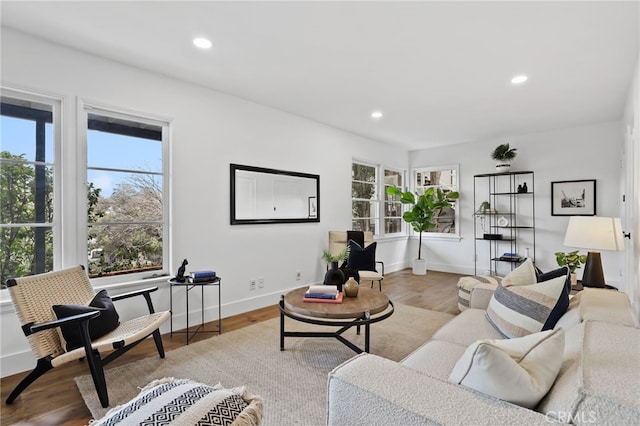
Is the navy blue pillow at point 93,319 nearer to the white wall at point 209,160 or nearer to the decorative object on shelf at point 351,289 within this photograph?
the white wall at point 209,160

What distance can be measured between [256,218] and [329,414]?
10.2 ft

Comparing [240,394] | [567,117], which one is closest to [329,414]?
[240,394]

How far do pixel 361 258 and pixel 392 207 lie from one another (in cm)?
236

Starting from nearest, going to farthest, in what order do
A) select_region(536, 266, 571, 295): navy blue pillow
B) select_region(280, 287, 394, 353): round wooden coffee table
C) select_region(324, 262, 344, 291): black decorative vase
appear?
select_region(536, 266, 571, 295): navy blue pillow < select_region(280, 287, 394, 353): round wooden coffee table < select_region(324, 262, 344, 291): black decorative vase

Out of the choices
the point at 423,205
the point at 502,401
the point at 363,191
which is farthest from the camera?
the point at 423,205

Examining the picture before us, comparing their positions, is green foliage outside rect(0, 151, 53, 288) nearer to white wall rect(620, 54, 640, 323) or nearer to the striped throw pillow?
the striped throw pillow

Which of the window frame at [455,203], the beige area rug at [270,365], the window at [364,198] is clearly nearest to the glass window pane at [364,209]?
the window at [364,198]

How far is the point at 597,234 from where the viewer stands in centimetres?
273

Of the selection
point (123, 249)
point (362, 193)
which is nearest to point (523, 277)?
point (123, 249)

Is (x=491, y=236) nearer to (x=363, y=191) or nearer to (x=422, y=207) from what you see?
(x=422, y=207)

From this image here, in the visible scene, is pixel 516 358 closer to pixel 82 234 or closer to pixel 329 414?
pixel 329 414

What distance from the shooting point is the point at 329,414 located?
1118 mm

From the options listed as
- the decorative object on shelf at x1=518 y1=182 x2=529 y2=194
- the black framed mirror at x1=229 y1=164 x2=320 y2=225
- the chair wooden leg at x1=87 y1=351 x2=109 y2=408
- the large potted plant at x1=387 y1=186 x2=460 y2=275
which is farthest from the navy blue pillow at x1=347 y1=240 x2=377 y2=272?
the chair wooden leg at x1=87 y1=351 x2=109 y2=408

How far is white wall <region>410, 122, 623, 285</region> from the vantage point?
4949 mm
